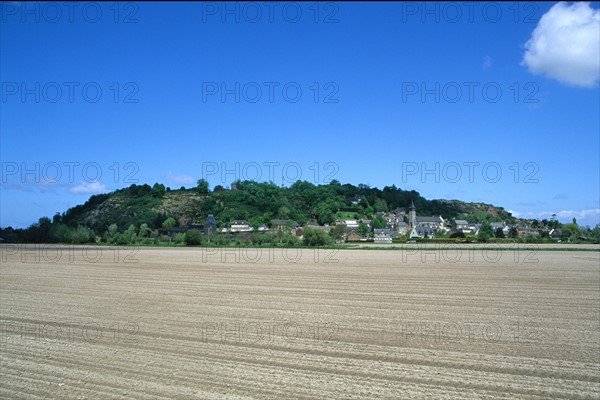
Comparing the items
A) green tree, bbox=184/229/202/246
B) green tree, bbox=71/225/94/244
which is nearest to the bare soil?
green tree, bbox=184/229/202/246

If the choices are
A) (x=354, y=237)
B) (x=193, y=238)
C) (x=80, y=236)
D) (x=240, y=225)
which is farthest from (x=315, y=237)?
(x=240, y=225)

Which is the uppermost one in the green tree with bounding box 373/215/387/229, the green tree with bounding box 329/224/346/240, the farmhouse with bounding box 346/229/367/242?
the green tree with bounding box 373/215/387/229

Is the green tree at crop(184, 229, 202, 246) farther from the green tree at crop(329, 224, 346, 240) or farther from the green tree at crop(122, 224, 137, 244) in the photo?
the green tree at crop(329, 224, 346, 240)

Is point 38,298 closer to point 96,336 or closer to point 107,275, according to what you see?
point 96,336

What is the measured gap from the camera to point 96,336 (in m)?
15.2

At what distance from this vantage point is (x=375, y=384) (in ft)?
34.6

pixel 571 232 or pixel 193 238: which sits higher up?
pixel 571 232

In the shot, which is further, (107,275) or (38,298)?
(107,275)

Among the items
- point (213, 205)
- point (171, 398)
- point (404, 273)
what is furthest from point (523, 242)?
point (213, 205)

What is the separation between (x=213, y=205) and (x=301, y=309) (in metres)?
180

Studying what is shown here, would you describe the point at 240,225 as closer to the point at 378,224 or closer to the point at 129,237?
the point at 378,224

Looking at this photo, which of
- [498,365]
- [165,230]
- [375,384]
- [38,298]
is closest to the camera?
[375,384]

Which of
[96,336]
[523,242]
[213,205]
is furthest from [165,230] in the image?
[96,336]

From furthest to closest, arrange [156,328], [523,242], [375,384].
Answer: [523,242]
[156,328]
[375,384]
